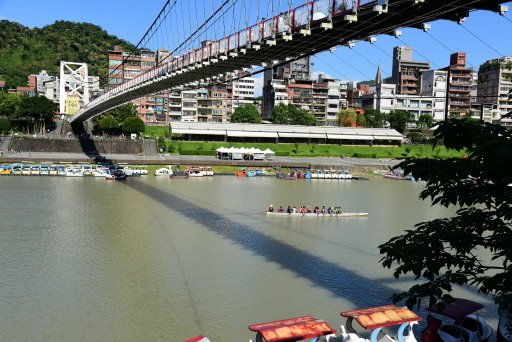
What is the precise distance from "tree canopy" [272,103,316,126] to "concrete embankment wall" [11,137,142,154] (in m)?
16.2

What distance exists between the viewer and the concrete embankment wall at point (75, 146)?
29047 millimetres

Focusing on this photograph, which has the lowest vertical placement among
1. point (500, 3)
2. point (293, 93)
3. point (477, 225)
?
point (477, 225)

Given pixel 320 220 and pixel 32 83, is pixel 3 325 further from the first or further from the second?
pixel 32 83

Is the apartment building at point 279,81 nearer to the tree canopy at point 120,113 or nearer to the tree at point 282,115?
the tree at point 282,115

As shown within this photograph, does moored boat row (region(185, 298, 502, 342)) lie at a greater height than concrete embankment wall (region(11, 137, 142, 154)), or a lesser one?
lesser

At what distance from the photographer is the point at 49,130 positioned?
1407 inches

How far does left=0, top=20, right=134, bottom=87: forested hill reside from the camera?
6116cm

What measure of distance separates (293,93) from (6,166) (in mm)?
30404

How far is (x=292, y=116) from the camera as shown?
44.1m

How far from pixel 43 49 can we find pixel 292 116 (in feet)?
136

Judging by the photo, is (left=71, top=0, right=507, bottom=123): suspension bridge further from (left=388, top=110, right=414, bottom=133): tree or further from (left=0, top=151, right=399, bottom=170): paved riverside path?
(left=388, top=110, right=414, bottom=133): tree

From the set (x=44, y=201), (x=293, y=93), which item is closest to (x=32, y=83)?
(x=293, y=93)

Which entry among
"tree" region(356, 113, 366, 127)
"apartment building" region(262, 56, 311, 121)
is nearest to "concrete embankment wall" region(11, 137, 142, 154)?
"apartment building" region(262, 56, 311, 121)

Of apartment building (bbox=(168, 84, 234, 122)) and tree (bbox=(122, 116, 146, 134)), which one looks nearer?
tree (bbox=(122, 116, 146, 134))
